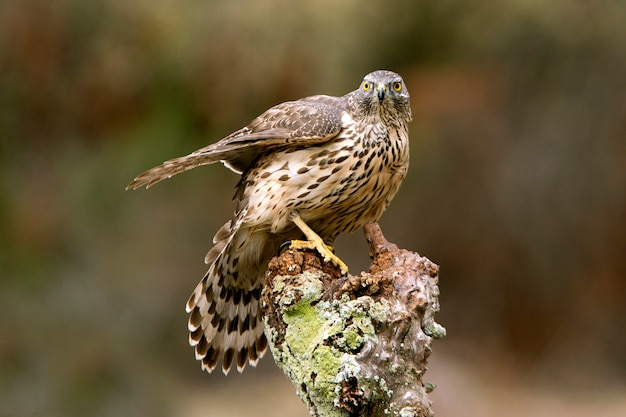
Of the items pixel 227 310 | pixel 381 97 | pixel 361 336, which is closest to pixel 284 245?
pixel 227 310

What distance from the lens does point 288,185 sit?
378cm

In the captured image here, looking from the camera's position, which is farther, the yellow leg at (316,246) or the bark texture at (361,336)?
the yellow leg at (316,246)

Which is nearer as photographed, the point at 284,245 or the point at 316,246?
the point at 316,246

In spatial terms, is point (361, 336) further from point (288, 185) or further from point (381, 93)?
point (381, 93)

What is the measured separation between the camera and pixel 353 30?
7.15 metres

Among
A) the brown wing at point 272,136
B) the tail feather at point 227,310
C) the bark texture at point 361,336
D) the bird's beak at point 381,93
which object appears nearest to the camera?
the bark texture at point 361,336

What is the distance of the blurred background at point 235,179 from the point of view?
7.17m

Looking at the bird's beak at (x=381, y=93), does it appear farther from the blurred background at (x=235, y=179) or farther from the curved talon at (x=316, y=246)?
the blurred background at (x=235, y=179)

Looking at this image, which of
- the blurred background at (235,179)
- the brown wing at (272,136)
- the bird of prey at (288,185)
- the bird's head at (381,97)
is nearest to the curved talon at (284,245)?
the bird of prey at (288,185)

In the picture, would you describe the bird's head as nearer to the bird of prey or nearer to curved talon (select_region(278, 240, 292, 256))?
the bird of prey

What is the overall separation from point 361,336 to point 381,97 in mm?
1162

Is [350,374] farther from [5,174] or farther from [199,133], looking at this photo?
[5,174]

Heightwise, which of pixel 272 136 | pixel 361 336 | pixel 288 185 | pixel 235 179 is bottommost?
pixel 361 336

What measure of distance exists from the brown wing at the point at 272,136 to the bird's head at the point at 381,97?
4.4 inches
